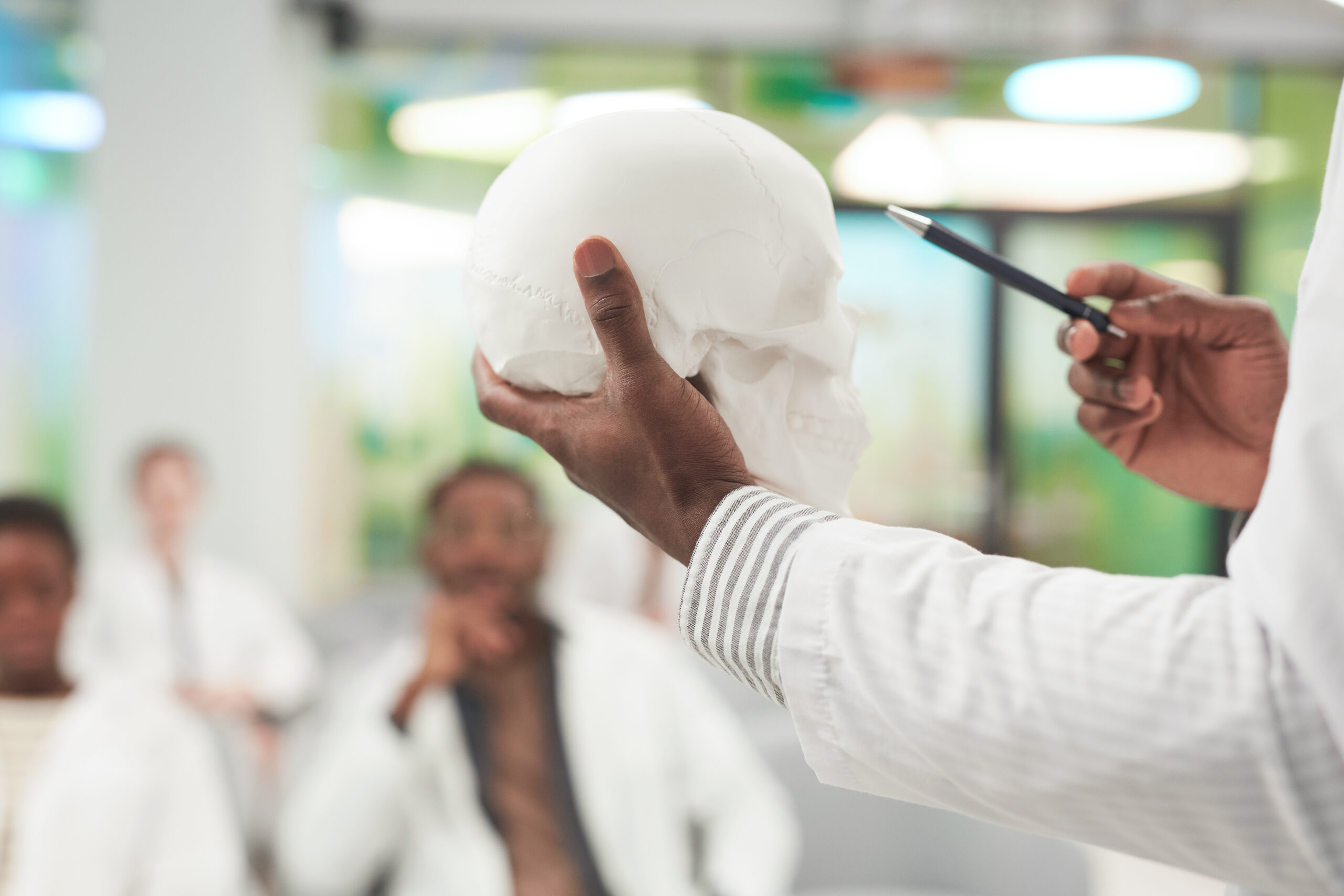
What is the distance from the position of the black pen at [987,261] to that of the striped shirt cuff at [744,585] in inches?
11.3

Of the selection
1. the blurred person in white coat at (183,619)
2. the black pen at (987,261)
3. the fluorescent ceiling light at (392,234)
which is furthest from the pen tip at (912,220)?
the fluorescent ceiling light at (392,234)

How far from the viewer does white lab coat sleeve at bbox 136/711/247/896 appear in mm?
1976

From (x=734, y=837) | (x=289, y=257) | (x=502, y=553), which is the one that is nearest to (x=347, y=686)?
(x=502, y=553)

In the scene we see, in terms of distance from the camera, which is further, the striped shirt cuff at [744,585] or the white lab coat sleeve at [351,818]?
the white lab coat sleeve at [351,818]

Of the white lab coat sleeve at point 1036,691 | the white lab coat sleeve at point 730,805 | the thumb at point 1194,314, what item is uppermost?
the thumb at point 1194,314

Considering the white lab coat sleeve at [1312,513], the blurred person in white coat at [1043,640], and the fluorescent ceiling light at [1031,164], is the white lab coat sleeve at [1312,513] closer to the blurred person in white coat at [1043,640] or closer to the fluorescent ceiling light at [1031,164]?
the blurred person in white coat at [1043,640]

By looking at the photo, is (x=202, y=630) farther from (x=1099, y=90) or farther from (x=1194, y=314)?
(x=1099, y=90)

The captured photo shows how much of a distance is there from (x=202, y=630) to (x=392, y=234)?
1.90 meters

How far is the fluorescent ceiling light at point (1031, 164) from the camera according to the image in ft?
16.2

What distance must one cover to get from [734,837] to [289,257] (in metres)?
3.33

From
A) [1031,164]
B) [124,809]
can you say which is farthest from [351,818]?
[1031,164]

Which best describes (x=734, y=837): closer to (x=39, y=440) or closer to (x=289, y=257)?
(x=289, y=257)

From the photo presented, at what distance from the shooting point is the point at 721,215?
0.83 meters

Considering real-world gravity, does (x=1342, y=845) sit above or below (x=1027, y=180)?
below
